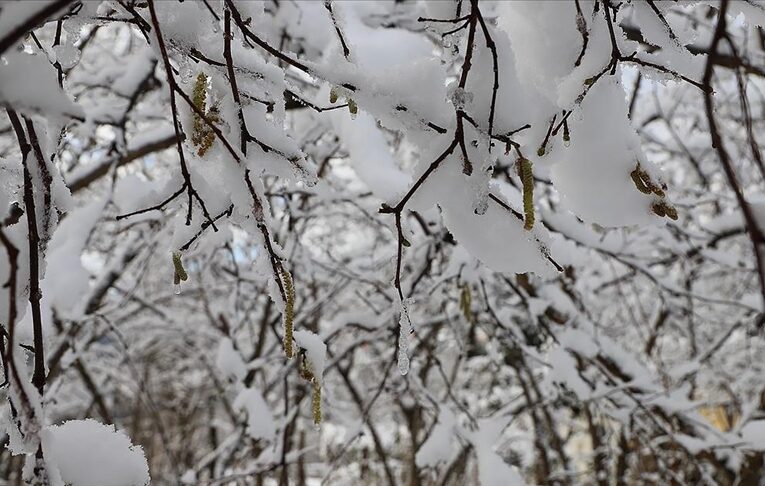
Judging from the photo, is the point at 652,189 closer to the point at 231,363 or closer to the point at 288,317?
the point at 288,317

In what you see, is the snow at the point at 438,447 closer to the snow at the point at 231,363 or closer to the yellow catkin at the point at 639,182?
the snow at the point at 231,363

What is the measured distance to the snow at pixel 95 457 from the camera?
0.73 m

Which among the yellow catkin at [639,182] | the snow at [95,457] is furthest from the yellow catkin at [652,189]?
the snow at [95,457]

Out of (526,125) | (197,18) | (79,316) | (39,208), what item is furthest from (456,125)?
A: (79,316)

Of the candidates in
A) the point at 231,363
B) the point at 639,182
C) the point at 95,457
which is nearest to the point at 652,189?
the point at 639,182

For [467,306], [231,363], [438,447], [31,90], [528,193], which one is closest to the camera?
[31,90]

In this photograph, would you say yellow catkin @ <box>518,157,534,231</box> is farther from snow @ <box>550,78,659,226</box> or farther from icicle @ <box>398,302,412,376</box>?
icicle @ <box>398,302,412,376</box>

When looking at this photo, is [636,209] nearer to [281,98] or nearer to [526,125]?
[526,125]

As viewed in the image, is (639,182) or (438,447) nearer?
(639,182)

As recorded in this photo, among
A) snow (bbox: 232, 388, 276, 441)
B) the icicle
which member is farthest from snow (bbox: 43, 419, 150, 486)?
snow (bbox: 232, 388, 276, 441)

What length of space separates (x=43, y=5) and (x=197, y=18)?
0.35 meters

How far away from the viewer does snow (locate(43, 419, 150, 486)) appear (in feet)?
2.38

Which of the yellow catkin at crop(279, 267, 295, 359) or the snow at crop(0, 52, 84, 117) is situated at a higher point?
the snow at crop(0, 52, 84, 117)

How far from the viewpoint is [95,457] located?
745 millimetres
